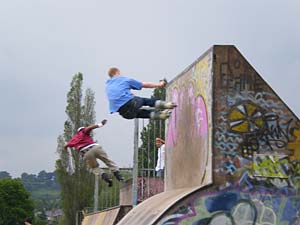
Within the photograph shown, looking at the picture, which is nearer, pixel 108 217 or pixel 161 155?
pixel 161 155

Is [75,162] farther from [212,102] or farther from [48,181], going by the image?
[48,181]

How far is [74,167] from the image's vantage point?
160 feet

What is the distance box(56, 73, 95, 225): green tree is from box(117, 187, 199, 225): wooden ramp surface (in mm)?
35820

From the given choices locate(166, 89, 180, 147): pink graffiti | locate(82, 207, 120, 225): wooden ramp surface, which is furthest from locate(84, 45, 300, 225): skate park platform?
locate(82, 207, 120, 225): wooden ramp surface

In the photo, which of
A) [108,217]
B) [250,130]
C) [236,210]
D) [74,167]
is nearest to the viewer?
[236,210]

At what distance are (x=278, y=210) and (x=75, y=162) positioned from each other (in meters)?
39.8

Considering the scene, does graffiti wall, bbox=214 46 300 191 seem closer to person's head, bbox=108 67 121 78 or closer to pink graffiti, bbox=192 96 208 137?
pink graffiti, bbox=192 96 208 137

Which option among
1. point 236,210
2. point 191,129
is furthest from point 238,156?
point 191,129

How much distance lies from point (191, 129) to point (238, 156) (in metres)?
1.59

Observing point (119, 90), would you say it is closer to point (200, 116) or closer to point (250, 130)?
point (200, 116)

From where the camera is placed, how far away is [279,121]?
10.2 m

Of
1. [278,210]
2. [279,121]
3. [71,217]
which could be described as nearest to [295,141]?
[279,121]

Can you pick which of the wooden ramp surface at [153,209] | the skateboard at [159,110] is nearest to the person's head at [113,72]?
the skateboard at [159,110]

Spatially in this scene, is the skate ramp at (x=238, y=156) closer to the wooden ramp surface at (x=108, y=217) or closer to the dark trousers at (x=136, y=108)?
the dark trousers at (x=136, y=108)
